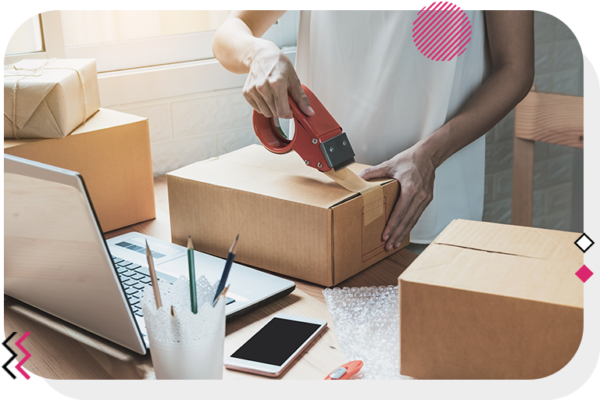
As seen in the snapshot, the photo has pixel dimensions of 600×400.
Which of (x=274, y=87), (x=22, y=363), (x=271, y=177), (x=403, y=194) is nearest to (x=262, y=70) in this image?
(x=274, y=87)

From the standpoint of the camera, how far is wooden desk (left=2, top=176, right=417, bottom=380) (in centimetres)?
57

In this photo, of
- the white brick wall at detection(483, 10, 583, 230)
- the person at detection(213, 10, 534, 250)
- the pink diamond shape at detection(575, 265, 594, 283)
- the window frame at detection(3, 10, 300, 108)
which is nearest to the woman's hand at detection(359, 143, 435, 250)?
the person at detection(213, 10, 534, 250)

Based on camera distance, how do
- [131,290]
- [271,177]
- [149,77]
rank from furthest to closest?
[149,77] < [271,177] < [131,290]

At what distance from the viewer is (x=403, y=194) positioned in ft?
2.71

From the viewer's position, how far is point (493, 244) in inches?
22.2

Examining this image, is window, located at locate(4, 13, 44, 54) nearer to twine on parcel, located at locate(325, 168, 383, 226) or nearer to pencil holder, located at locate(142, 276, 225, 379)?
twine on parcel, located at locate(325, 168, 383, 226)

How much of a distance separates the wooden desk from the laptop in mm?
14

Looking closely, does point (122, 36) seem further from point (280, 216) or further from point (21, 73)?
point (280, 216)

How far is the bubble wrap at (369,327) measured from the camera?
1.86 feet

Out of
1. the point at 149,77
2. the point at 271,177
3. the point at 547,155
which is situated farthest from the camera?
the point at 547,155

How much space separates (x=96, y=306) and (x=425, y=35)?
74cm

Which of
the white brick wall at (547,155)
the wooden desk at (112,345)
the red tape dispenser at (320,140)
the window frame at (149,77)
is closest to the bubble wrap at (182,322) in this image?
the wooden desk at (112,345)

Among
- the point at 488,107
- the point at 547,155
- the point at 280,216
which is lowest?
the point at 547,155

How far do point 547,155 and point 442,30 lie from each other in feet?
3.80
